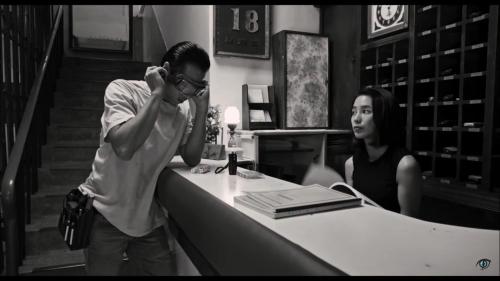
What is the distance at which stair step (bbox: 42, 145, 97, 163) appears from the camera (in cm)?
311

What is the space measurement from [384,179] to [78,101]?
3487 mm

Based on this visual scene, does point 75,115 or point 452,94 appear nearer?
point 452,94

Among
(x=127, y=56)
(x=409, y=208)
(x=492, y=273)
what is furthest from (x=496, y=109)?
(x=127, y=56)

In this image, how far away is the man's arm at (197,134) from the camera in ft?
5.48

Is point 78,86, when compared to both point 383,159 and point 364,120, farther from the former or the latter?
point 383,159

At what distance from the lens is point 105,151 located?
1401 mm

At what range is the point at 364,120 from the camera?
1.80 metres

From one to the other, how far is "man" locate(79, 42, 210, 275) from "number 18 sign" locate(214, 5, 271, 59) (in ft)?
7.55

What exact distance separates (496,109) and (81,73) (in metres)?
4.52

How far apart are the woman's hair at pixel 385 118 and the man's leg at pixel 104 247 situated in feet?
4.33

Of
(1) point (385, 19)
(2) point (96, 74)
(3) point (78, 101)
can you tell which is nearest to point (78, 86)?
(3) point (78, 101)

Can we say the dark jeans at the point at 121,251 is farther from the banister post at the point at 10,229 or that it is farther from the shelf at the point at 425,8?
the shelf at the point at 425,8

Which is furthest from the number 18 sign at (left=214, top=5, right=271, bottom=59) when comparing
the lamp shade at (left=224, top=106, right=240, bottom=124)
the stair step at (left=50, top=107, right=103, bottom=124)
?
the stair step at (left=50, top=107, right=103, bottom=124)
